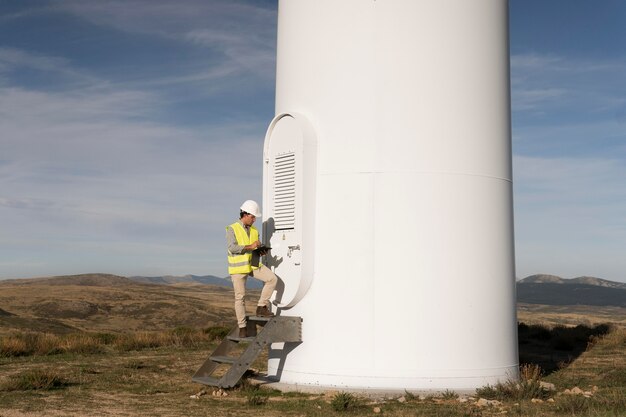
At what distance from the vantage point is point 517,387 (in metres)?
11.1

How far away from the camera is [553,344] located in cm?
1978

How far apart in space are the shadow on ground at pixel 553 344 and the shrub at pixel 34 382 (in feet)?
27.3

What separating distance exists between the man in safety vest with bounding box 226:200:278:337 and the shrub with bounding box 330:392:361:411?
2.35 metres

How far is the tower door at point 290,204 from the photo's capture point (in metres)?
11.7

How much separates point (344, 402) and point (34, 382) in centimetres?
492

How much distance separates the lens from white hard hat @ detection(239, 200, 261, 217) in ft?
39.2

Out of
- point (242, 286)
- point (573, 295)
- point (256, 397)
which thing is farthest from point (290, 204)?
point (573, 295)

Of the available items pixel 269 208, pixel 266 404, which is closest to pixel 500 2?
pixel 269 208

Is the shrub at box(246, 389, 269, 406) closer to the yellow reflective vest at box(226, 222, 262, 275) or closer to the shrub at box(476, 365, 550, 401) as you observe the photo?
the yellow reflective vest at box(226, 222, 262, 275)

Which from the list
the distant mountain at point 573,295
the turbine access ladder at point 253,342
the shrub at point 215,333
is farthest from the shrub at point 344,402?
the distant mountain at point 573,295

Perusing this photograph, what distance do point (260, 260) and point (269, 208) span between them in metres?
0.84

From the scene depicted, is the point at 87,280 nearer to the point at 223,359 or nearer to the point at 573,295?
the point at 223,359

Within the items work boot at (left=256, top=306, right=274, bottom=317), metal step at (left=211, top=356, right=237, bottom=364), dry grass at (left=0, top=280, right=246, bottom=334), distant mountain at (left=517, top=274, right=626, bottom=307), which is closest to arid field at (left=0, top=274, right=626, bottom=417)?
metal step at (left=211, top=356, right=237, bottom=364)

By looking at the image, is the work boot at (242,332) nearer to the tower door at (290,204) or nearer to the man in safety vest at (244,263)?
the man in safety vest at (244,263)
